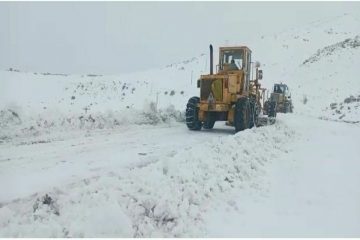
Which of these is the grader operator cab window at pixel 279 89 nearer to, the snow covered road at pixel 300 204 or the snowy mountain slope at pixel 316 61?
the snowy mountain slope at pixel 316 61

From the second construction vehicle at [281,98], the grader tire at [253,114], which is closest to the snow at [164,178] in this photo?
the grader tire at [253,114]

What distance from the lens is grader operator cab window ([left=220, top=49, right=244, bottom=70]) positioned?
52.6ft

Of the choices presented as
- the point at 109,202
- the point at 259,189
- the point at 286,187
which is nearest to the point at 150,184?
the point at 109,202

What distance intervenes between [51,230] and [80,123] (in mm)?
8976

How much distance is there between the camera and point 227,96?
15.2m

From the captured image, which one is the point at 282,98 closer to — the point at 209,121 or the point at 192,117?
the point at 209,121

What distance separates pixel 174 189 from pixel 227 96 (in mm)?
9350

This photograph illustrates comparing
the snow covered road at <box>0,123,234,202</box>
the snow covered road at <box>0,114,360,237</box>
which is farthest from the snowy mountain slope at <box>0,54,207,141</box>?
the snow covered road at <box>0,114,360,237</box>

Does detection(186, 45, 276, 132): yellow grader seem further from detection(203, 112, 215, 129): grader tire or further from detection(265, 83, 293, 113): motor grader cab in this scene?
detection(265, 83, 293, 113): motor grader cab

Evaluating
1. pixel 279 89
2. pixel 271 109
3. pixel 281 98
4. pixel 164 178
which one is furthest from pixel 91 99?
pixel 164 178

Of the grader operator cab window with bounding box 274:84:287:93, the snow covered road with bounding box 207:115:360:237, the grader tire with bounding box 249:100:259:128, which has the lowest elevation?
the snow covered road with bounding box 207:115:360:237

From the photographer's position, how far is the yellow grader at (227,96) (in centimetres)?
1503

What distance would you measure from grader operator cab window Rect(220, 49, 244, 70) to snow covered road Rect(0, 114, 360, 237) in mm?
5053

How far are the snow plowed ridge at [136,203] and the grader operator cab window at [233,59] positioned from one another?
8.51 metres
